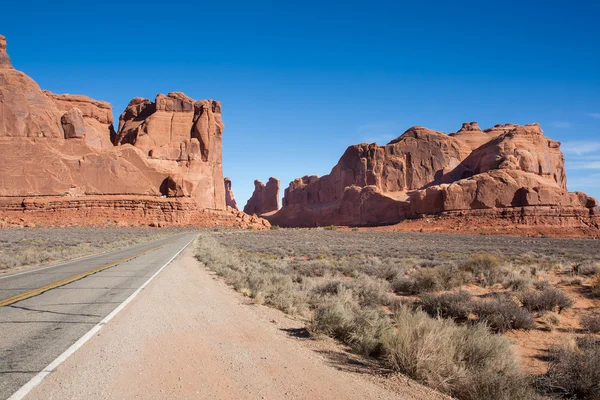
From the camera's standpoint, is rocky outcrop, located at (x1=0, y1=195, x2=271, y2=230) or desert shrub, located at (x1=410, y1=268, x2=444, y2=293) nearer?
desert shrub, located at (x1=410, y1=268, x2=444, y2=293)

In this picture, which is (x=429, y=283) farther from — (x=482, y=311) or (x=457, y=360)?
(x=457, y=360)

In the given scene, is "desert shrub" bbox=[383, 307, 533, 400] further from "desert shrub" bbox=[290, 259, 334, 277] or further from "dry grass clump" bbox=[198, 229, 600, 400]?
"desert shrub" bbox=[290, 259, 334, 277]

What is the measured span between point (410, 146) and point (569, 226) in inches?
1866

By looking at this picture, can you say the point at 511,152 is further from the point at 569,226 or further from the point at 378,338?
the point at 378,338

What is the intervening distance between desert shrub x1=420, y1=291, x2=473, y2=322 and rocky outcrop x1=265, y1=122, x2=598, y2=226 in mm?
68031

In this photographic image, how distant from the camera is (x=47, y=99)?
76.1m

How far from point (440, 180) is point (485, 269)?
85.8 m

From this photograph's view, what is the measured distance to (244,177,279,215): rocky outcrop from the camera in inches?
5930

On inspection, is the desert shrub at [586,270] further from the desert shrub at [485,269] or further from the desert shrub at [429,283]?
the desert shrub at [429,283]

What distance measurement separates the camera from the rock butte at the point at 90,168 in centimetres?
6788

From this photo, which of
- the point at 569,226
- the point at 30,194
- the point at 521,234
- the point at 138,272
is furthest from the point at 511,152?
the point at 30,194

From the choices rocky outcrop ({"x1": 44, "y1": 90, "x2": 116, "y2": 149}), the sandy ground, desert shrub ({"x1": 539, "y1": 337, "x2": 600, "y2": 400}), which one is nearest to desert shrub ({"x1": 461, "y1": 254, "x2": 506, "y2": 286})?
desert shrub ({"x1": 539, "y1": 337, "x2": 600, "y2": 400})

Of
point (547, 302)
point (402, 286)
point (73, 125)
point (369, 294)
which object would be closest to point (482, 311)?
point (547, 302)

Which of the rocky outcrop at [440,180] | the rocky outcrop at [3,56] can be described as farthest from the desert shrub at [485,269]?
the rocky outcrop at [3,56]
